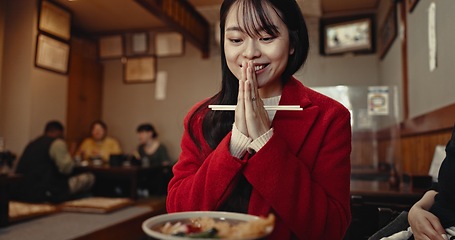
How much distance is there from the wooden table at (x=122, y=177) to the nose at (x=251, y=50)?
3876 mm

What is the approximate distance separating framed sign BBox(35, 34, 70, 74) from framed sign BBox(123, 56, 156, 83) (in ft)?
4.19

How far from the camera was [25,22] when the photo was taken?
16.3 feet

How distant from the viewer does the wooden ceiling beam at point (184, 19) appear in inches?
169

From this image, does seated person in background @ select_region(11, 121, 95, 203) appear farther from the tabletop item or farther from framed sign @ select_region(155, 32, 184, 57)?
framed sign @ select_region(155, 32, 184, 57)

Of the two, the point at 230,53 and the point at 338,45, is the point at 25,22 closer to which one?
the point at 338,45

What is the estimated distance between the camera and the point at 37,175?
4.04 m

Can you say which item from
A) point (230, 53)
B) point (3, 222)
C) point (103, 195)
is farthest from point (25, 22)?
point (230, 53)

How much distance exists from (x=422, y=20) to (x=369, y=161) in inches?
54.2

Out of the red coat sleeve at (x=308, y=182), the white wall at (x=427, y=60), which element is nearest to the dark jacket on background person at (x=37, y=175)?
the white wall at (x=427, y=60)

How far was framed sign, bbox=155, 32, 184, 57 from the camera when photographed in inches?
256

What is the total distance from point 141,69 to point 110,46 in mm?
735

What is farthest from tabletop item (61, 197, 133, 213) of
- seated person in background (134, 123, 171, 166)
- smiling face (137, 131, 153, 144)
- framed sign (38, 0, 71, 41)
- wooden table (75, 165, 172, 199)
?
framed sign (38, 0, 71, 41)

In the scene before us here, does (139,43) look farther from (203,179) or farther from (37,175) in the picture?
(203,179)

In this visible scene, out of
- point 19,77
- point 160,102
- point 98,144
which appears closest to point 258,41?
point 19,77
